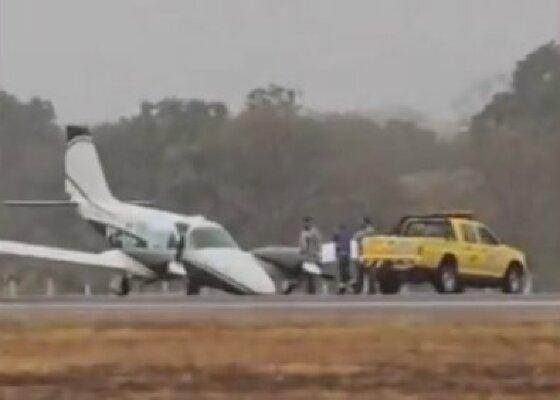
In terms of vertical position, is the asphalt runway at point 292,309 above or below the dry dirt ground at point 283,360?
above

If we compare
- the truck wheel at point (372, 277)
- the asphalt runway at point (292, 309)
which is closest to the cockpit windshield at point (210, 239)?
Answer: the truck wheel at point (372, 277)

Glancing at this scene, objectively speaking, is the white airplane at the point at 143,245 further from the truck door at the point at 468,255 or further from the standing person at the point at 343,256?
the truck door at the point at 468,255

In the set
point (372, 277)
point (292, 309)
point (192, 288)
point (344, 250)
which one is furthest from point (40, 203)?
point (292, 309)

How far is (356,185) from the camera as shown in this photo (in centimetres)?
5034

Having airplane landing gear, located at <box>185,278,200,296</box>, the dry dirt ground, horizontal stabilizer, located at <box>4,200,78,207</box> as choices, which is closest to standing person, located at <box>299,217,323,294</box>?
airplane landing gear, located at <box>185,278,200,296</box>

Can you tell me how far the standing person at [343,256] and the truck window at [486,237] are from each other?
117 inches

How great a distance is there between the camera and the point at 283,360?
14.7 meters

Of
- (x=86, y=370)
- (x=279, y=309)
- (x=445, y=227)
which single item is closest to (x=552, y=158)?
(x=445, y=227)

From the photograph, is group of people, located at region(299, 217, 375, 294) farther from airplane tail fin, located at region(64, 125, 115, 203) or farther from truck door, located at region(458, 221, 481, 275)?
airplane tail fin, located at region(64, 125, 115, 203)

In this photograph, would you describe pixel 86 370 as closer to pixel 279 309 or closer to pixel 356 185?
pixel 279 309

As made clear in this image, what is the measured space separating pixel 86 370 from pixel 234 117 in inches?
1614

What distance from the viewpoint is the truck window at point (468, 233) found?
3272cm

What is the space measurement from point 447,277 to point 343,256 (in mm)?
2342

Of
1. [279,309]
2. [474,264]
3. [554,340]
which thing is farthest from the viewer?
[474,264]
